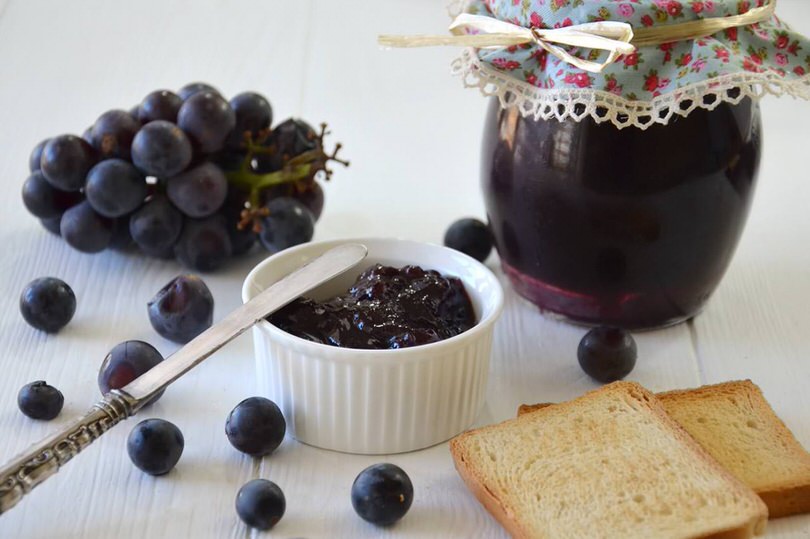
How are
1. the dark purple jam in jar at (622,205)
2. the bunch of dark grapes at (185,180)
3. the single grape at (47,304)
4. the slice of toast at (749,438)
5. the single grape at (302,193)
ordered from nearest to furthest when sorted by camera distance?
the slice of toast at (749,438) → the dark purple jam in jar at (622,205) → the single grape at (47,304) → the bunch of dark grapes at (185,180) → the single grape at (302,193)

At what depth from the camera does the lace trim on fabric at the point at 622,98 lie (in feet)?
4.48

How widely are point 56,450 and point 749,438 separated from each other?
2.60 ft

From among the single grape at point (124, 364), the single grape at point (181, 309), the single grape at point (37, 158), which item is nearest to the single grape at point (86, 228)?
the single grape at point (37, 158)

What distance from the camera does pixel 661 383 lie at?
4.97ft

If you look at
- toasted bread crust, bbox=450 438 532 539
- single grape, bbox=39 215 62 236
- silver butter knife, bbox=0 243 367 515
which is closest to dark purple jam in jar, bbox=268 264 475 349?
silver butter knife, bbox=0 243 367 515

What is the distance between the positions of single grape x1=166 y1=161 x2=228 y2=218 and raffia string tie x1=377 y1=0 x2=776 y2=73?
0.44m

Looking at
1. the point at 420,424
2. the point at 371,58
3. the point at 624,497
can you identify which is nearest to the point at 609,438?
the point at 624,497

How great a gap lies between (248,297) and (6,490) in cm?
41

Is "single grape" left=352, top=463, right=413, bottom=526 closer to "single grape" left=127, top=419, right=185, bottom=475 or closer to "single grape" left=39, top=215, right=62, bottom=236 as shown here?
"single grape" left=127, top=419, right=185, bottom=475

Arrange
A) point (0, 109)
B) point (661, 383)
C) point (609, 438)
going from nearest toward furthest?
point (609, 438)
point (661, 383)
point (0, 109)

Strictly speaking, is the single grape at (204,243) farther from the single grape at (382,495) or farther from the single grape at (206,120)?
the single grape at (382,495)

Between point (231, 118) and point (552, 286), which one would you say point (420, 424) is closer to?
point (552, 286)

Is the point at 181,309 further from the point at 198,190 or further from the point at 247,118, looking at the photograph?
the point at 247,118

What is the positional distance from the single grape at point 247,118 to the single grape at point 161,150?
12 centimetres
